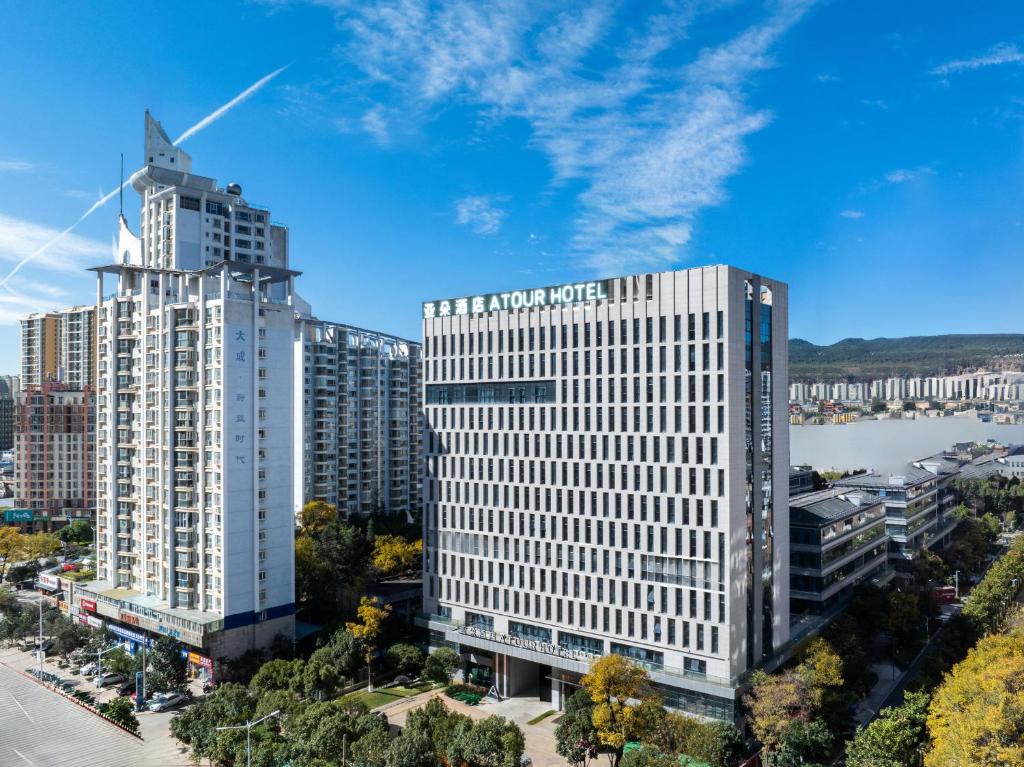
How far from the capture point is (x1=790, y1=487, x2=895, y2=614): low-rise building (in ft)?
216

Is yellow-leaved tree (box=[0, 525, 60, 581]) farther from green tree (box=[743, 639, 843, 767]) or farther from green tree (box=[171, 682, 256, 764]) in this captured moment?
green tree (box=[743, 639, 843, 767])

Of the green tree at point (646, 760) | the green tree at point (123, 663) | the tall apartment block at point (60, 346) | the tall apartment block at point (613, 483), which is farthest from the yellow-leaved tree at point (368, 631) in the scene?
the tall apartment block at point (60, 346)

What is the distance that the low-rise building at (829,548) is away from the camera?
6588cm

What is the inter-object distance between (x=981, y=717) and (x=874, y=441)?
365ft

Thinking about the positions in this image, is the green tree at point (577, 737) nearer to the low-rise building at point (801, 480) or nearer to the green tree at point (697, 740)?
the green tree at point (697, 740)

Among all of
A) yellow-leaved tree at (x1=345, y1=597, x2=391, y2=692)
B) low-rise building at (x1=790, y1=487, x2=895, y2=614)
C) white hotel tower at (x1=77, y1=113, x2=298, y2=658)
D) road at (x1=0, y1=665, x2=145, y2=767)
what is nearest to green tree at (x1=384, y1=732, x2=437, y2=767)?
road at (x1=0, y1=665, x2=145, y2=767)

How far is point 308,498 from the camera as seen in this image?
104 m

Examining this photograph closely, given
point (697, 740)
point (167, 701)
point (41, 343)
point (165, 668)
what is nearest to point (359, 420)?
point (165, 668)

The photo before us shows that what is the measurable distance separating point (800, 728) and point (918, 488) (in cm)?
5923

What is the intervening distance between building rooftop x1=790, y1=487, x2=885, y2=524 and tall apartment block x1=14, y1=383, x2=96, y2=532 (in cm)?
12612

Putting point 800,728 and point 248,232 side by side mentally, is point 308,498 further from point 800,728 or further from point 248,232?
point 800,728

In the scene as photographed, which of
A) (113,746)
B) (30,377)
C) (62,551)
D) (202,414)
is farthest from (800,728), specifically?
(30,377)

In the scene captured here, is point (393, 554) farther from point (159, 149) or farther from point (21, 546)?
point (159, 149)

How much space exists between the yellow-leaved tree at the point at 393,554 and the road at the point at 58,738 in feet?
111
